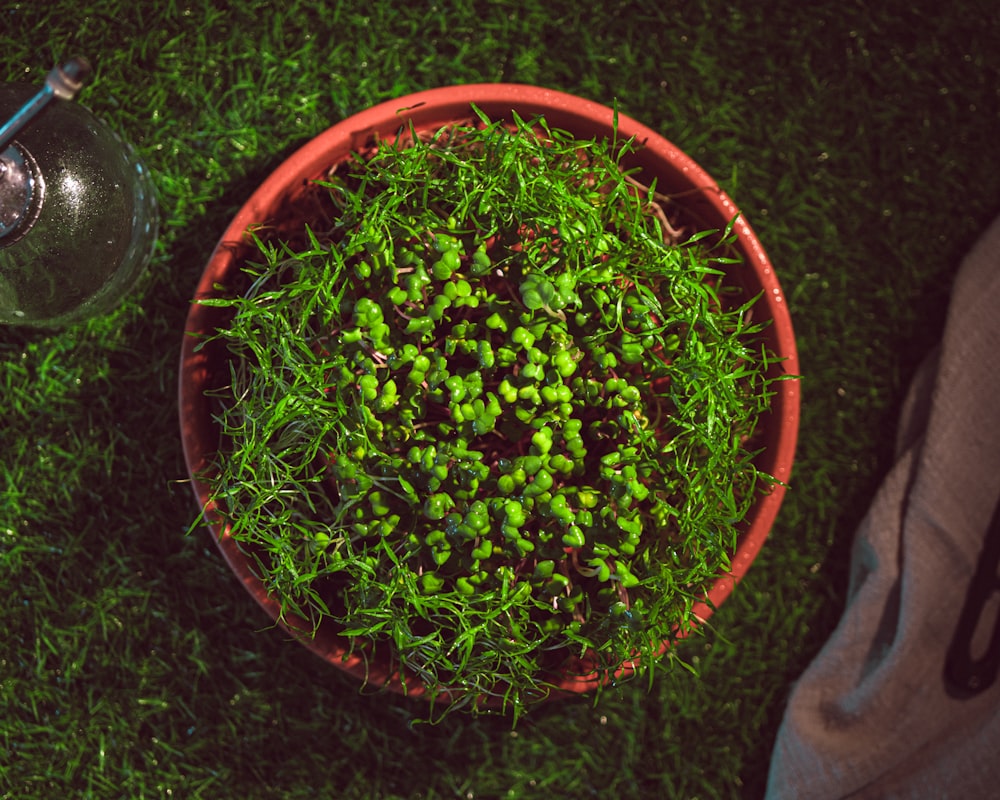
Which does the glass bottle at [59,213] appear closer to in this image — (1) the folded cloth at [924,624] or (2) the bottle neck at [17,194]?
(2) the bottle neck at [17,194]

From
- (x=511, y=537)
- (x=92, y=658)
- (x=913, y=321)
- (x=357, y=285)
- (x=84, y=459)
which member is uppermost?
(x=357, y=285)

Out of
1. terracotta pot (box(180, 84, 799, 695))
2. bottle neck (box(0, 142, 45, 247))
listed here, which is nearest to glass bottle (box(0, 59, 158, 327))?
bottle neck (box(0, 142, 45, 247))

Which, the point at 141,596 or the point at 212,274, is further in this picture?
the point at 141,596

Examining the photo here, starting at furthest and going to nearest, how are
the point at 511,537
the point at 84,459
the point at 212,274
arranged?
the point at 84,459 < the point at 212,274 < the point at 511,537

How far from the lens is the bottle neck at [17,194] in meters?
0.87

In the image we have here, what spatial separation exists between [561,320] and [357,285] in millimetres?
205

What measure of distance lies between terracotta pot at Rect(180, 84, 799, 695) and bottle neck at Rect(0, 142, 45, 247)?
0.20 metres

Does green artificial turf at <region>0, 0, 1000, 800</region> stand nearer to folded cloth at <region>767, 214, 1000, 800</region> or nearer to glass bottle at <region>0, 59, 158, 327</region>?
folded cloth at <region>767, 214, 1000, 800</region>

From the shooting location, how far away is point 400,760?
47.3 inches

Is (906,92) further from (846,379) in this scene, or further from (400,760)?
(400,760)

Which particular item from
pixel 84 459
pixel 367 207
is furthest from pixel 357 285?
Answer: pixel 84 459

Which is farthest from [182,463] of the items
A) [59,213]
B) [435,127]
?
[435,127]

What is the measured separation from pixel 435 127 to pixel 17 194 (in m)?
0.44

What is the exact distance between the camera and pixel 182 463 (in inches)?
46.5
